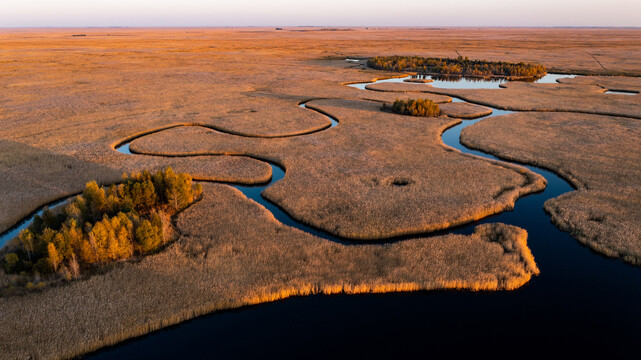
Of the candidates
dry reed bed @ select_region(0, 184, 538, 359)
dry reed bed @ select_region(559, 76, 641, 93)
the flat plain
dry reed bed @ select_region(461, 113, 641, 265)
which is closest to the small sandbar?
the flat plain

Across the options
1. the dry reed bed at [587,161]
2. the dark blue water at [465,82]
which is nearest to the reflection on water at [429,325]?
the dry reed bed at [587,161]

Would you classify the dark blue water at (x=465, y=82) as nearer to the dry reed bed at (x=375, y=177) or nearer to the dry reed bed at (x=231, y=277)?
the dry reed bed at (x=375, y=177)

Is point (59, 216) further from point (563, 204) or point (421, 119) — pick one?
point (421, 119)

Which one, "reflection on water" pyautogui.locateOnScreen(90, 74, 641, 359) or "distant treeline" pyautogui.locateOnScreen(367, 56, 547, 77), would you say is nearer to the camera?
"reflection on water" pyautogui.locateOnScreen(90, 74, 641, 359)

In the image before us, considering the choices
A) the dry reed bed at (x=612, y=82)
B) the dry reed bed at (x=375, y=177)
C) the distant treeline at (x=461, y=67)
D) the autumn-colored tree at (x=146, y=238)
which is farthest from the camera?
the distant treeline at (x=461, y=67)

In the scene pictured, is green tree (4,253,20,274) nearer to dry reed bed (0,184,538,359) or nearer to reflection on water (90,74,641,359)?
dry reed bed (0,184,538,359)
